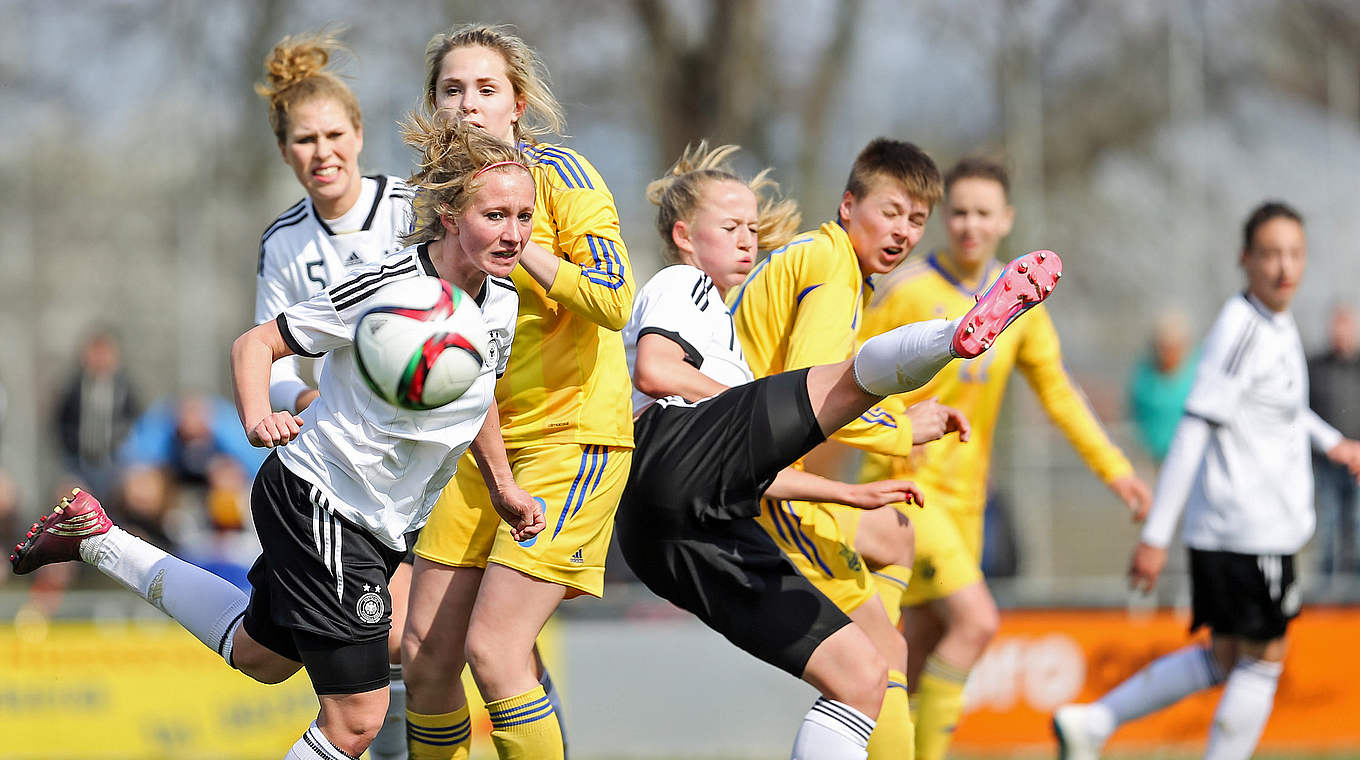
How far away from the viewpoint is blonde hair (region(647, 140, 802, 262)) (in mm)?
5020

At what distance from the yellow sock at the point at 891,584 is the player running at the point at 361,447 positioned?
→ 1629mm

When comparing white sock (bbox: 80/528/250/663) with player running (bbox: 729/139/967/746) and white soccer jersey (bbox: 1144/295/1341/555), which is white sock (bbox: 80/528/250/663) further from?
white soccer jersey (bbox: 1144/295/1341/555)

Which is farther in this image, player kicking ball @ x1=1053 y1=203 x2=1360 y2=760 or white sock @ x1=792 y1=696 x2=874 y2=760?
player kicking ball @ x1=1053 y1=203 x2=1360 y2=760

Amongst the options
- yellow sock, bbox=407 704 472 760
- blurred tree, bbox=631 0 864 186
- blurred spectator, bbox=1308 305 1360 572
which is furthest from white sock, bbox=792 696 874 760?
blurred tree, bbox=631 0 864 186

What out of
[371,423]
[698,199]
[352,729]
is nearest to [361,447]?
[371,423]

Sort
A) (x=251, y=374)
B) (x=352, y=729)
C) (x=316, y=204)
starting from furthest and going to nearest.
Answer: (x=316, y=204), (x=352, y=729), (x=251, y=374)

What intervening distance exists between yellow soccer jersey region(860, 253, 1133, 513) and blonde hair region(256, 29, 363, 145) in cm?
231

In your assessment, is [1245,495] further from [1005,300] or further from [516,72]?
[516,72]

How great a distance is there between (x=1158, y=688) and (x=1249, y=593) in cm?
55

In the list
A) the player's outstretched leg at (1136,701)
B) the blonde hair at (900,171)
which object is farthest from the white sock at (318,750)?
the player's outstretched leg at (1136,701)

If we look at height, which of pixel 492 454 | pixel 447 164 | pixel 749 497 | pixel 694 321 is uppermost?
pixel 447 164

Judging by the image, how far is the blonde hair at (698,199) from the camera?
502 centimetres

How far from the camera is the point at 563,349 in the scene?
4613 mm

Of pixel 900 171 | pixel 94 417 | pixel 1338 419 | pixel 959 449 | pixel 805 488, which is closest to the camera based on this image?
pixel 805 488
